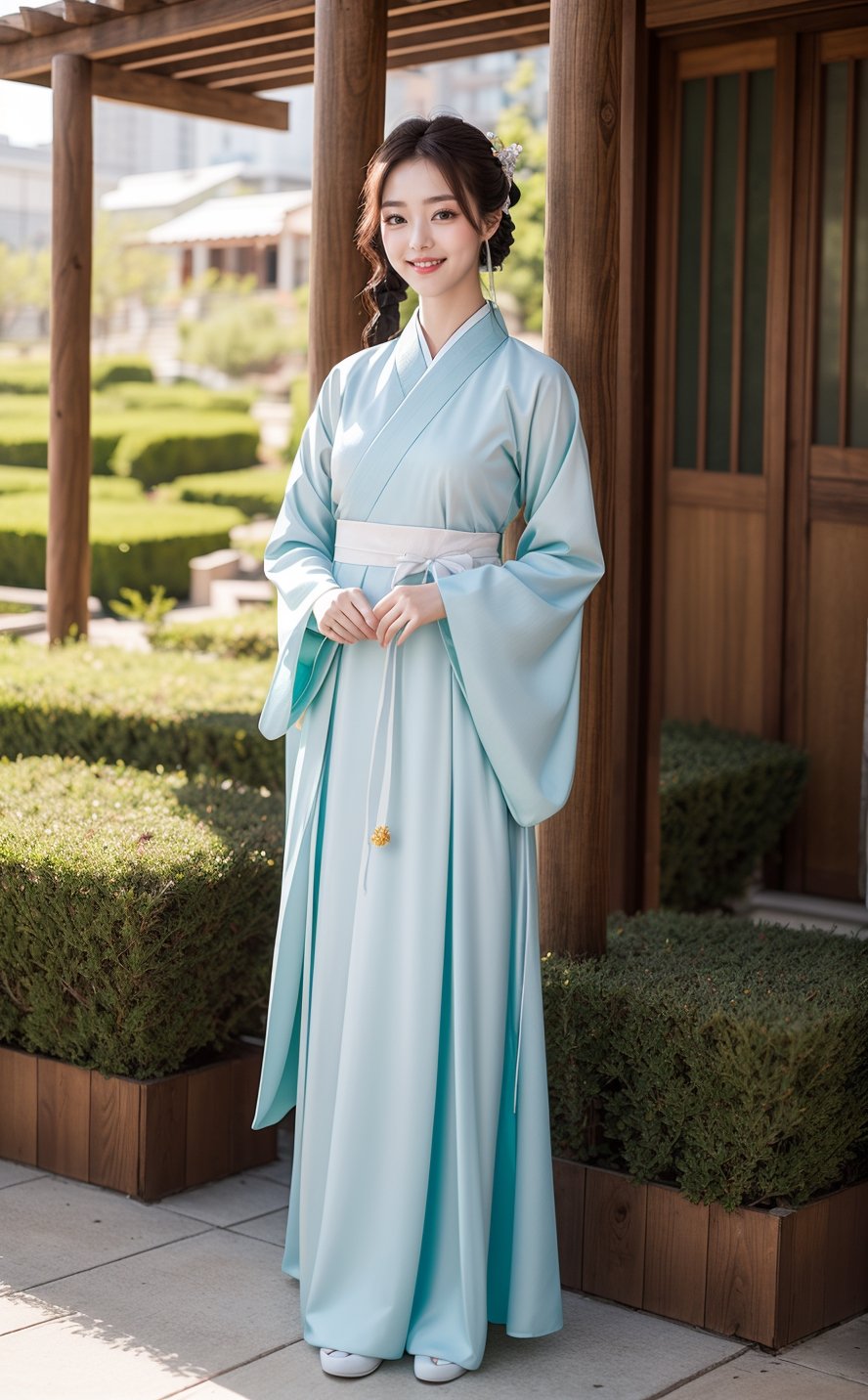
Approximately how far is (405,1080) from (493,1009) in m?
0.19

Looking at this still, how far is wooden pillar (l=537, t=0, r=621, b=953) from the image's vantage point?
314 centimetres

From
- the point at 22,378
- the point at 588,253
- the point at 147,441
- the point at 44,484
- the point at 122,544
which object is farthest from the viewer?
the point at 22,378

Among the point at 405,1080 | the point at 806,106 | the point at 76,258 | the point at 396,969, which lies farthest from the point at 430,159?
the point at 76,258

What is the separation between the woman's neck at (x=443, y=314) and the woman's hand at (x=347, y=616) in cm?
45

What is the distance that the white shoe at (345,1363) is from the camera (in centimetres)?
279

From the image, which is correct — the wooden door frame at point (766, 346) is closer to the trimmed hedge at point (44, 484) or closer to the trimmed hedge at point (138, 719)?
the trimmed hedge at point (138, 719)

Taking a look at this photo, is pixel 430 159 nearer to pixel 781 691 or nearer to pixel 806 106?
pixel 806 106

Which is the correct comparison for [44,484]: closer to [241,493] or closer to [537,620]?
[241,493]

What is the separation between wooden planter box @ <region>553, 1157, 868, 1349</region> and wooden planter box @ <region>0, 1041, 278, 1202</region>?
83 cm

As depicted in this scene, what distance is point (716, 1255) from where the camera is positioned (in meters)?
2.98

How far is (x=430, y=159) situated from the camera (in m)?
2.82

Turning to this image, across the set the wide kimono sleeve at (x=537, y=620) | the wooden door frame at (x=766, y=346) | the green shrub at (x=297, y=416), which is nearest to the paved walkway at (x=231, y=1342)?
the wide kimono sleeve at (x=537, y=620)

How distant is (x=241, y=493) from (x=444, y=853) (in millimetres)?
16293

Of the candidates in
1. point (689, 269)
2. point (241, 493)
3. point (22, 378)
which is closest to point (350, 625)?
point (689, 269)
